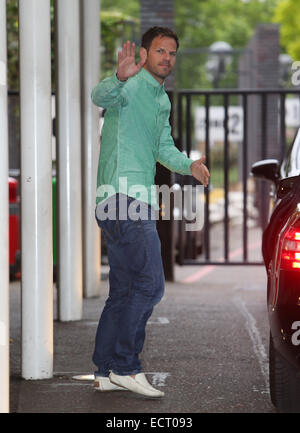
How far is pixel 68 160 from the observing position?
328 inches

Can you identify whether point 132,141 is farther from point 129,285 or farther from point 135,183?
point 129,285

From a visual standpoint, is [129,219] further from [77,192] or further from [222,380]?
[77,192]

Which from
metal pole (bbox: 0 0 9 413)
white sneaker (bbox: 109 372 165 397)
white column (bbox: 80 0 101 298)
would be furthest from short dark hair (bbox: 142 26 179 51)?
white column (bbox: 80 0 101 298)

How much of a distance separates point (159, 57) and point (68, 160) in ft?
10.1

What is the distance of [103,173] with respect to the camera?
543 centimetres

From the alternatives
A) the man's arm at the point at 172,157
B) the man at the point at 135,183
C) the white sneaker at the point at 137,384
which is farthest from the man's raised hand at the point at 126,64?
the white sneaker at the point at 137,384

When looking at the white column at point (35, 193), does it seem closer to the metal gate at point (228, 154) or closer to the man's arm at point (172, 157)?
the man's arm at point (172, 157)

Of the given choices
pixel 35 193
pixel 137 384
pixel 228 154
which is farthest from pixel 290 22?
pixel 137 384

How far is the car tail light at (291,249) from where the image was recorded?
4637 millimetres

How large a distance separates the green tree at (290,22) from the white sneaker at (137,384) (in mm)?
46979

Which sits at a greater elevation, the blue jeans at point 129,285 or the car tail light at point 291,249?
the car tail light at point 291,249

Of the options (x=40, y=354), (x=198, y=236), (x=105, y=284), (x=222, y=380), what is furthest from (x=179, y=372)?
(x=198, y=236)

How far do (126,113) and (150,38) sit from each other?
1.39 ft

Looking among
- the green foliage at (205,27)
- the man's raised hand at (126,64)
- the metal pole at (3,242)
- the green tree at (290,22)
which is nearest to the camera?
the metal pole at (3,242)
